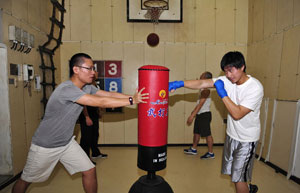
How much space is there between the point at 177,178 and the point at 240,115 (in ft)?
5.18

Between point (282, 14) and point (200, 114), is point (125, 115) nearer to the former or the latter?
point (200, 114)

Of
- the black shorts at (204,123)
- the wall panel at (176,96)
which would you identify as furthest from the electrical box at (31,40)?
the black shorts at (204,123)

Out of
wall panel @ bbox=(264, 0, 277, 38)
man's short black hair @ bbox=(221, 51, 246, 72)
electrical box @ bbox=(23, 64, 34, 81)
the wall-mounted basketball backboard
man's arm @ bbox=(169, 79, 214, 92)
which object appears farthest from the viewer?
the wall-mounted basketball backboard

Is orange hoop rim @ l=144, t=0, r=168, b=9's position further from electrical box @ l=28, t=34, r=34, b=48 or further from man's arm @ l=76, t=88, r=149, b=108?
man's arm @ l=76, t=88, r=149, b=108

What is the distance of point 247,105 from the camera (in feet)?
6.03

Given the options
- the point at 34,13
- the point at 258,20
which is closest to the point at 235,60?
the point at 258,20

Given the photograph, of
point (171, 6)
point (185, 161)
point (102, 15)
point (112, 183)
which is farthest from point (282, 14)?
point (112, 183)

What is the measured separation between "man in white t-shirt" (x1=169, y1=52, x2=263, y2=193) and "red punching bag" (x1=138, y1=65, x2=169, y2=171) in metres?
0.60

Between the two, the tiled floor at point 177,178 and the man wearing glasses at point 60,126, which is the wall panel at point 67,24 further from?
the man wearing glasses at point 60,126

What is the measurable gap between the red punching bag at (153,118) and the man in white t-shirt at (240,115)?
0.60m

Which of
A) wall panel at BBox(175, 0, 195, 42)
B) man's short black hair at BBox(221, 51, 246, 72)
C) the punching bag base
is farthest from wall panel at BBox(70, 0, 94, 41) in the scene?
the punching bag base

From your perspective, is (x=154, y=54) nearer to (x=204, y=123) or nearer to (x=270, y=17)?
(x=204, y=123)

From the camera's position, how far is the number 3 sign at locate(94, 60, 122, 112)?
14.7 ft

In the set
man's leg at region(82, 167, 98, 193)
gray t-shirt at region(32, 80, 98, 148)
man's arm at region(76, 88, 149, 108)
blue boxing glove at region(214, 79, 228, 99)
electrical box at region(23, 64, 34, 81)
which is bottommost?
man's leg at region(82, 167, 98, 193)
